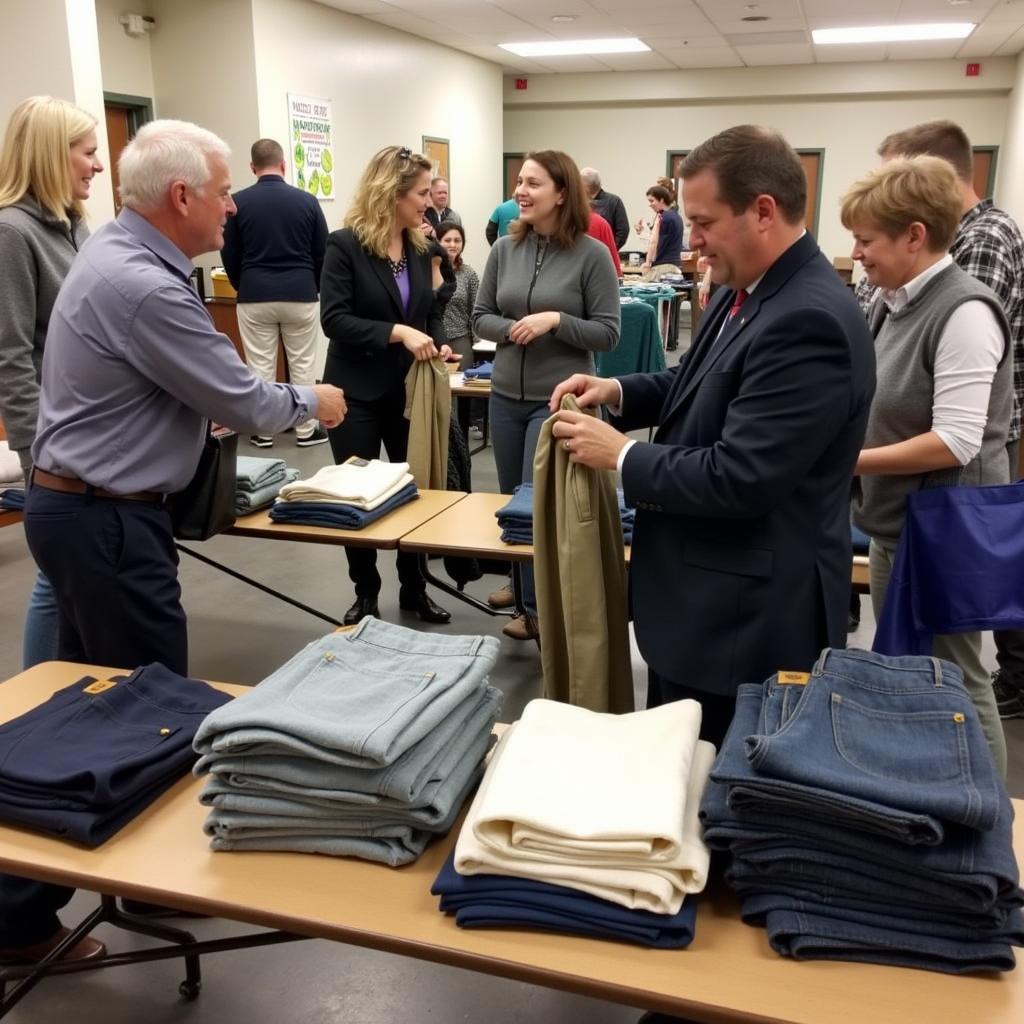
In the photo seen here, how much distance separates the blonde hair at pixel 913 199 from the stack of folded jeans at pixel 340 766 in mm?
1289

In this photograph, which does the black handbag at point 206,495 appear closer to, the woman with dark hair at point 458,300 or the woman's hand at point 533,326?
the woman's hand at point 533,326

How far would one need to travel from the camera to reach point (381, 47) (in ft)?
30.6

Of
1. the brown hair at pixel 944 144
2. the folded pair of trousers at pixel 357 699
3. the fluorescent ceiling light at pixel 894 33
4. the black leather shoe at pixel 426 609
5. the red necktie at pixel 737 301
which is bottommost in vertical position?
the black leather shoe at pixel 426 609

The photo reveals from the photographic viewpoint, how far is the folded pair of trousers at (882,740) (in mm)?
1037

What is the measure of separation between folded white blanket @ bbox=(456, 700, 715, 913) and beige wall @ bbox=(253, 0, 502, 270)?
23.6 ft

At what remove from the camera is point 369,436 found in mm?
3355

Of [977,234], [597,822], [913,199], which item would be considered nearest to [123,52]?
[977,234]

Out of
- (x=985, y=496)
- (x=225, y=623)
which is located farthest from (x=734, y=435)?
(x=225, y=623)

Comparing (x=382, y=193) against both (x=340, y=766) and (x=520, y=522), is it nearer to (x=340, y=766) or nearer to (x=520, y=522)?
(x=520, y=522)

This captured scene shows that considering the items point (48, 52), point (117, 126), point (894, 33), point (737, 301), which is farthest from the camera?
point (894, 33)

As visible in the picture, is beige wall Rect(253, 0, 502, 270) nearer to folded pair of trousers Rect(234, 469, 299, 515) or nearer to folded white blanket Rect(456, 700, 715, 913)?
folded pair of trousers Rect(234, 469, 299, 515)

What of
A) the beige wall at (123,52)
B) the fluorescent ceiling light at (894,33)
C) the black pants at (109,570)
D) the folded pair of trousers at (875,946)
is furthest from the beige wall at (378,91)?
the folded pair of trousers at (875,946)

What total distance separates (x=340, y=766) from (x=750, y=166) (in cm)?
101

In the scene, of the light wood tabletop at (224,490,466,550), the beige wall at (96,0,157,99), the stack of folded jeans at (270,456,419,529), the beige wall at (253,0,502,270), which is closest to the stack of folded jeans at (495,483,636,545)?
the light wood tabletop at (224,490,466,550)
